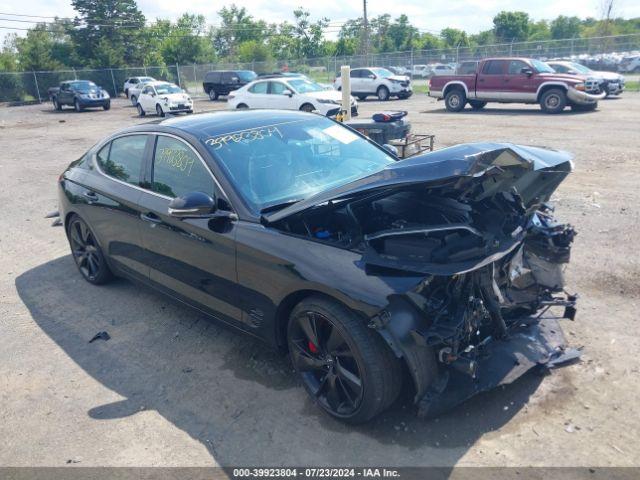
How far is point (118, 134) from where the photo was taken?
197 inches

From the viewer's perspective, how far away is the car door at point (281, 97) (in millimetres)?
19453

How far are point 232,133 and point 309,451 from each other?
2371 millimetres

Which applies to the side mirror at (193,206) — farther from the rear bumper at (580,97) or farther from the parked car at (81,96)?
the parked car at (81,96)

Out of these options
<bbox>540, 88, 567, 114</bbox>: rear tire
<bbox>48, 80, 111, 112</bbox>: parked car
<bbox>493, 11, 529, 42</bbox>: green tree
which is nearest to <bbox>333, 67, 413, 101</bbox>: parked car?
<bbox>540, 88, 567, 114</bbox>: rear tire

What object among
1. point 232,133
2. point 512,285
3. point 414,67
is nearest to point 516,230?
point 512,285

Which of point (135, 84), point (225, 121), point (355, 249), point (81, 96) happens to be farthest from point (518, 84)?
point (135, 84)

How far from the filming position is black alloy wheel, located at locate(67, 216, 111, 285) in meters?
5.25

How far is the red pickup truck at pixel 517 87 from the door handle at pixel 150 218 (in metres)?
16.9

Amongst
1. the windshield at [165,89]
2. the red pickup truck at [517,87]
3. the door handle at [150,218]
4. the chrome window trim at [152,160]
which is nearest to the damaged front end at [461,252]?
the chrome window trim at [152,160]

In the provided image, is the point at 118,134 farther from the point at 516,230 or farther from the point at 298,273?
the point at 516,230

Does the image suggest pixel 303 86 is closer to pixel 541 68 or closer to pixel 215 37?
pixel 541 68

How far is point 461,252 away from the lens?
9.70ft

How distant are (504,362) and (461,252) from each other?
769 millimetres

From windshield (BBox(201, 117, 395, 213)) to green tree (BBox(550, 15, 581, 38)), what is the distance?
314 feet
